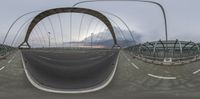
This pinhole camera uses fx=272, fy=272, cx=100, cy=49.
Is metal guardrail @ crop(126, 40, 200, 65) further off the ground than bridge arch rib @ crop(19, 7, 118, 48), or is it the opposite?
bridge arch rib @ crop(19, 7, 118, 48)

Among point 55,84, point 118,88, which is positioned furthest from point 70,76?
point 118,88

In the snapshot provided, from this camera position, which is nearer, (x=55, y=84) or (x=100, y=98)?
(x=100, y=98)

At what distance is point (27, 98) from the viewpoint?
1160 centimetres

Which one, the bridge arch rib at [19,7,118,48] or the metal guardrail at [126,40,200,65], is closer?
the metal guardrail at [126,40,200,65]

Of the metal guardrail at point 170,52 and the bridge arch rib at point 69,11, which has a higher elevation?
the bridge arch rib at point 69,11

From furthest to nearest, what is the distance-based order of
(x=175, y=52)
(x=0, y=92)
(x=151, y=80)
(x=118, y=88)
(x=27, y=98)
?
(x=175, y=52), (x=151, y=80), (x=118, y=88), (x=0, y=92), (x=27, y=98)

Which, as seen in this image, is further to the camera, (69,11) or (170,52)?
(69,11)

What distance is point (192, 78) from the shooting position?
16969mm

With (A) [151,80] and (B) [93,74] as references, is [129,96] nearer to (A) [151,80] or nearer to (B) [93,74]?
(A) [151,80]

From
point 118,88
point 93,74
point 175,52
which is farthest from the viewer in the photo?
point 175,52

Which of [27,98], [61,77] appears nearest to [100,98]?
[27,98]

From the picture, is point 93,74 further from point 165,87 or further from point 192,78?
point 192,78

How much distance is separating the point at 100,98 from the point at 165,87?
4.50m

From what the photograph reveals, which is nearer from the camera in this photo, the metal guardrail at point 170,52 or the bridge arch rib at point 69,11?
the metal guardrail at point 170,52
